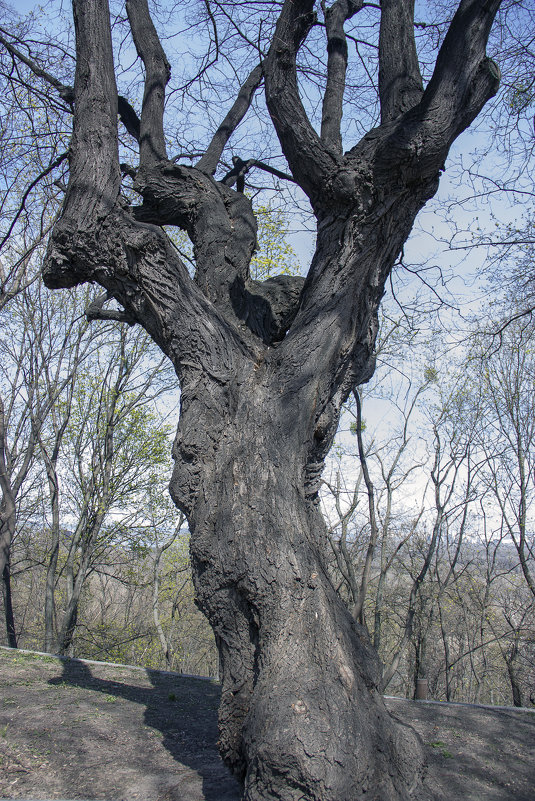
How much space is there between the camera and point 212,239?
12.5 feet

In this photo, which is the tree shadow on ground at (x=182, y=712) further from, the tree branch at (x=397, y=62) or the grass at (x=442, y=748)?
the tree branch at (x=397, y=62)

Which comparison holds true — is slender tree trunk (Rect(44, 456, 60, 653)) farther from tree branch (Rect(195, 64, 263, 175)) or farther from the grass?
the grass

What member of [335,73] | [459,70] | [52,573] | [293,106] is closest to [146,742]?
[293,106]

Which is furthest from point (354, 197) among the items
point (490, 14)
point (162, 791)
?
point (162, 791)

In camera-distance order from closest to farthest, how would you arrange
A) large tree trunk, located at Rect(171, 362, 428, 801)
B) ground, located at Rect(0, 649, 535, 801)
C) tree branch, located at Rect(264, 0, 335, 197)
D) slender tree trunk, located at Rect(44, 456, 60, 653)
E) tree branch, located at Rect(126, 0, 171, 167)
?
large tree trunk, located at Rect(171, 362, 428, 801) < ground, located at Rect(0, 649, 535, 801) < tree branch, located at Rect(264, 0, 335, 197) < tree branch, located at Rect(126, 0, 171, 167) < slender tree trunk, located at Rect(44, 456, 60, 653)

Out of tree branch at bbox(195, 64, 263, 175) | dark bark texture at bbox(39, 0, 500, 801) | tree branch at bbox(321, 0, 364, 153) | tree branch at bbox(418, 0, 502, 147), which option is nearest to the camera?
dark bark texture at bbox(39, 0, 500, 801)

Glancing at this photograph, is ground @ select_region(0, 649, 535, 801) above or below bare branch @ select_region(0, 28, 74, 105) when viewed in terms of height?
below

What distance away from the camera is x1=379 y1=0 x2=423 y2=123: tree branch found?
3.57 m

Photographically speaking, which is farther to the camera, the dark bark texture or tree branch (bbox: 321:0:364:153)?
tree branch (bbox: 321:0:364:153)

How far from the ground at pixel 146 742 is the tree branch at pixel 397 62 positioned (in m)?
4.11

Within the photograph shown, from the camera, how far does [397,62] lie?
3.67 metres

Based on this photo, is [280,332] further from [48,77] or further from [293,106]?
[48,77]

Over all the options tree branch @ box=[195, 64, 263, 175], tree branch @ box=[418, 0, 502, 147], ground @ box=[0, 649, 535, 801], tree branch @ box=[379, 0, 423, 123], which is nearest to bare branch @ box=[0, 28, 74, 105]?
tree branch @ box=[195, 64, 263, 175]

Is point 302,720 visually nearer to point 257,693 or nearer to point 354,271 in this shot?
point 257,693
